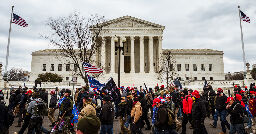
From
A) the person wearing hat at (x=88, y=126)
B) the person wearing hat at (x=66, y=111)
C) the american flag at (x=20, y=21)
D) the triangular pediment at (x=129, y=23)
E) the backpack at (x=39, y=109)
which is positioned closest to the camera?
the person wearing hat at (x=88, y=126)

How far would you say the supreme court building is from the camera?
47875 millimetres

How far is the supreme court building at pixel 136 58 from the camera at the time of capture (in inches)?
1885

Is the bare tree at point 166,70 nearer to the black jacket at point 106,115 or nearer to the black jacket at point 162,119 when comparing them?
the black jacket at point 106,115

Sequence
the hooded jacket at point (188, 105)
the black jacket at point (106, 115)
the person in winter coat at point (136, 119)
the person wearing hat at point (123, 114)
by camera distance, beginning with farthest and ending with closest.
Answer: the hooded jacket at point (188, 105) → the person wearing hat at point (123, 114) → the person in winter coat at point (136, 119) → the black jacket at point (106, 115)

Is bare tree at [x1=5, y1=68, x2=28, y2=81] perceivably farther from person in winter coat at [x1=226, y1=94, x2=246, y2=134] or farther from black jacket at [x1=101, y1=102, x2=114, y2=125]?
person in winter coat at [x1=226, y1=94, x2=246, y2=134]

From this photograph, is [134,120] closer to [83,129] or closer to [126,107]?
[126,107]

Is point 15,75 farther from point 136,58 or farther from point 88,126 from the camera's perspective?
point 88,126

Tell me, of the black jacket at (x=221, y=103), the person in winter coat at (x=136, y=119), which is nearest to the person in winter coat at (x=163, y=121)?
the person in winter coat at (x=136, y=119)

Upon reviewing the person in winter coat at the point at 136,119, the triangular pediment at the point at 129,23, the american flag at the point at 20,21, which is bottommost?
the person in winter coat at the point at 136,119

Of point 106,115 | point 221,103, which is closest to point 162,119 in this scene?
point 106,115

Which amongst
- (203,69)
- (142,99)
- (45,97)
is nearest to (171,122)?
(142,99)

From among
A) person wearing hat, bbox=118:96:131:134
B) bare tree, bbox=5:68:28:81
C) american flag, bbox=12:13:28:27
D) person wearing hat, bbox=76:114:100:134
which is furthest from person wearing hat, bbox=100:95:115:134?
bare tree, bbox=5:68:28:81

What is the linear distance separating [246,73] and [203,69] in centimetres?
3342

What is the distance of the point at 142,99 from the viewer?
31.5 feet
